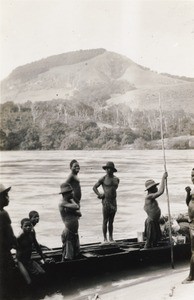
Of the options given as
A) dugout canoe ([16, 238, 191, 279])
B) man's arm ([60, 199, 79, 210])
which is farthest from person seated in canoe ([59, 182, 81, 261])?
dugout canoe ([16, 238, 191, 279])

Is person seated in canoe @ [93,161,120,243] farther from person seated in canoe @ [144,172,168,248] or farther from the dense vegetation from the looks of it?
the dense vegetation

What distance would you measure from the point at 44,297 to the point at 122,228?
796 centimetres

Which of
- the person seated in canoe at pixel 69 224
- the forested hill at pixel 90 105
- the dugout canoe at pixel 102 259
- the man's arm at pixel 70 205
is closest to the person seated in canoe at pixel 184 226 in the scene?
the dugout canoe at pixel 102 259

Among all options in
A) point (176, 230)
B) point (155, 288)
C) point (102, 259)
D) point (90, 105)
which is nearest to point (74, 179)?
point (102, 259)

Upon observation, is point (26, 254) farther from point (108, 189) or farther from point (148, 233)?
point (148, 233)

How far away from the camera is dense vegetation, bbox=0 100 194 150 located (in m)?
13.8

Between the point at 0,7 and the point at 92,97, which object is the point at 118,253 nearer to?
the point at 0,7

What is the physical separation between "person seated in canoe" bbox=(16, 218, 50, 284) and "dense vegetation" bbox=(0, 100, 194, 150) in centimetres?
829

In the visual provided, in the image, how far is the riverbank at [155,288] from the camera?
5.32 m

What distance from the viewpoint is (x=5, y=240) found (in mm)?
4922

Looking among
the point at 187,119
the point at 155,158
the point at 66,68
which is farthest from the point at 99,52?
the point at 155,158

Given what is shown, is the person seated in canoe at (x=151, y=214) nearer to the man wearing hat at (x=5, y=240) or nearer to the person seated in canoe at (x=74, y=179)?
the person seated in canoe at (x=74, y=179)

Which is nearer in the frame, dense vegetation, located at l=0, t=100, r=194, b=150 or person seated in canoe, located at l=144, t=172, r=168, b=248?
person seated in canoe, located at l=144, t=172, r=168, b=248

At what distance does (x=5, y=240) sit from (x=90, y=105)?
10690 mm
